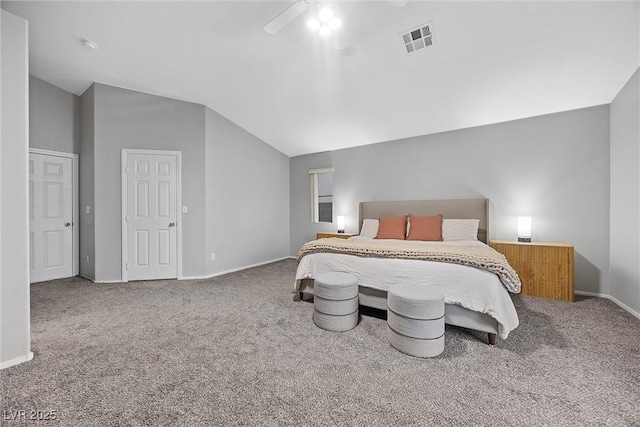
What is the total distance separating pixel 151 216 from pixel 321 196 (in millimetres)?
3056

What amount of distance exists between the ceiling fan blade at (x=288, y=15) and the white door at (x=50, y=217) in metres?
4.18

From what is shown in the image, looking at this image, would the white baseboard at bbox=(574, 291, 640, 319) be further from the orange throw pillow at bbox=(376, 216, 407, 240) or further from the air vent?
the air vent

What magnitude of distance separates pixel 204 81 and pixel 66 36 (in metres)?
1.38

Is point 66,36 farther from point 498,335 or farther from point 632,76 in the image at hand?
point 632,76

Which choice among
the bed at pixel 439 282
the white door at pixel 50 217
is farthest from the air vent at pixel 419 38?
the white door at pixel 50 217

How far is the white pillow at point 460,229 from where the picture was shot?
3599 millimetres

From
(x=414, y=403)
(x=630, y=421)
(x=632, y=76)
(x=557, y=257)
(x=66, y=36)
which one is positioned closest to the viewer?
(x=630, y=421)

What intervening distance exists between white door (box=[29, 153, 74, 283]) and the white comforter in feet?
14.0

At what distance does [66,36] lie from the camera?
2.82m

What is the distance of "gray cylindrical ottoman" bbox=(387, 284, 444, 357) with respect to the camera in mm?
1846

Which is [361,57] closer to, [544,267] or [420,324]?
[420,324]

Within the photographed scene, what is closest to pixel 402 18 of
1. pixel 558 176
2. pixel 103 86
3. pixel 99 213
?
pixel 558 176

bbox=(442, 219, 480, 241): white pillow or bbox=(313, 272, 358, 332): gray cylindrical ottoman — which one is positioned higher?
bbox=(442, 219, 480, 241): white pillow

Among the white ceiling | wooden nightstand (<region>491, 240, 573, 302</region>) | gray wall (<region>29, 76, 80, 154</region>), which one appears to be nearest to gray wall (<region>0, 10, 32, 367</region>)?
the white ceiling
